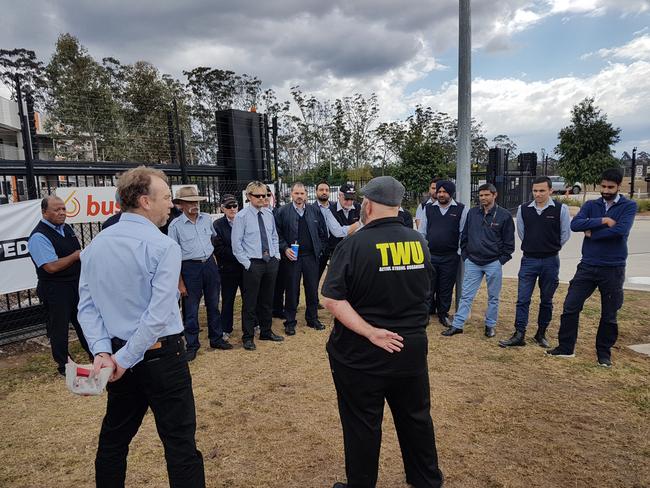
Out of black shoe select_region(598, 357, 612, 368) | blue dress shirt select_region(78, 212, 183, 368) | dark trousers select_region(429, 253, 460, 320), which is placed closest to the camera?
blue dress shirt select_region(78, 212, 183, 368)

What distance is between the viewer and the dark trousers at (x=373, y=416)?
224 centimetres

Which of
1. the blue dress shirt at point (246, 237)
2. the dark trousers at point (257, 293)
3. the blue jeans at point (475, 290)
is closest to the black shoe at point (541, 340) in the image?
the blue jeans at point (475, 290)

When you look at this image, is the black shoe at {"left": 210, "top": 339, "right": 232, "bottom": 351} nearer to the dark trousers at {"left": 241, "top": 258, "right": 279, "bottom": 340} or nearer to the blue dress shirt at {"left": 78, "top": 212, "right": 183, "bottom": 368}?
the dark trousers at {"left": 241, "top": 258, "right": 279, "bottom": 340}

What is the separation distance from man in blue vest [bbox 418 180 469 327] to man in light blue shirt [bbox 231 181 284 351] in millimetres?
2126

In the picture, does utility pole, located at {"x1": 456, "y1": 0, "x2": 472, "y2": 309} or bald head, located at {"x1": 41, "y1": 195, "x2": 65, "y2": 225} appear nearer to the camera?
bald head, located at {"x1": 41, "y1": 195, "x2": 65, "y2": 225}

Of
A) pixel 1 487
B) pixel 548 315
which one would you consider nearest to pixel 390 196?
pixel 1 487

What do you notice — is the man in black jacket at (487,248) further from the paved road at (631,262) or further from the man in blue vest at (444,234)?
the paved road at (631,262)

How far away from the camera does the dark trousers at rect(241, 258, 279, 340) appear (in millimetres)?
5086

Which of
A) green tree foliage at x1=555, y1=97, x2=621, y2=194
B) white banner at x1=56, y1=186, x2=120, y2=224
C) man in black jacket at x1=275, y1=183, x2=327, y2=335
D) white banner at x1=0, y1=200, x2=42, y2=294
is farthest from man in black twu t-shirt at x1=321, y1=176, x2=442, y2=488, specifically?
green tree foliage at x1=555, y1=97, x2=621, y2=194

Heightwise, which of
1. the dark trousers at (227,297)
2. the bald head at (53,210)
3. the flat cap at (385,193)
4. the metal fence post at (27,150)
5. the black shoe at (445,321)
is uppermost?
the metal fence post at (27,150)

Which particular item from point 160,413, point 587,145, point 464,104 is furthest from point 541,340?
point 587,145

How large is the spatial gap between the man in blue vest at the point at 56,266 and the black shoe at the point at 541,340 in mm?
5214

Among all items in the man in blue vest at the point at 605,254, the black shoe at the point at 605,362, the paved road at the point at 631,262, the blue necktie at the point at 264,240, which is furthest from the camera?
the paved road at the point at 631,262

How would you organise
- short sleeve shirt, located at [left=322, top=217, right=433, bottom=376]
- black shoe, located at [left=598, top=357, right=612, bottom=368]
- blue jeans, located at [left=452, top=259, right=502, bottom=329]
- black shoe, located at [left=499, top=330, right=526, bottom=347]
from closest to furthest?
short sleeve shirt, located at [left=322, top=217, right=433, bottom=376] → black shoe, located at [left=598, top=357, right=612, bottom=368] → black shoe, located at [left=499, top=330, right=526, bottom=347] → blue jeans, located at [left=452, top=259, right=502, bottom=329]
